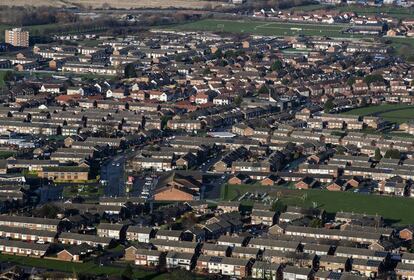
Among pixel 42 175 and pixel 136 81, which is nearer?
pixel 42 175

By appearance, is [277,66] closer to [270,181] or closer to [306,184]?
[270,181]

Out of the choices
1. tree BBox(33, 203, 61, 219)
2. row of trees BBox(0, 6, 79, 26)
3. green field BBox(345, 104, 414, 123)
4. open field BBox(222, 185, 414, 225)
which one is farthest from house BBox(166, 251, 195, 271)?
row of trees BBox(0, 6, 79, 26)

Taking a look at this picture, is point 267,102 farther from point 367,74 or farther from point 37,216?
point 37,216

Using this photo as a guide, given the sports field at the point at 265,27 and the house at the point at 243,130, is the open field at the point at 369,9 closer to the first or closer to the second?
the sports field at the point at 265,27

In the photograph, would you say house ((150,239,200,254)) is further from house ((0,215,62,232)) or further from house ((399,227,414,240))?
house ((399,227,414,240))

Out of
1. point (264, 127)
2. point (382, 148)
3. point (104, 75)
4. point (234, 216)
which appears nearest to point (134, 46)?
point (104, 75)

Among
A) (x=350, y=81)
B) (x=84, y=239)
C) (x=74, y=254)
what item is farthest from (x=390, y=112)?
(x=74, y=254)
